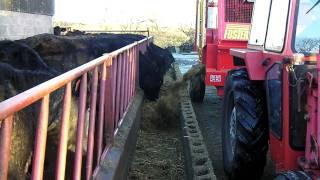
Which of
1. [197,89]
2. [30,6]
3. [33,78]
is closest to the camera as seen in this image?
[33,78]

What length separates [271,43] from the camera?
4.59 m

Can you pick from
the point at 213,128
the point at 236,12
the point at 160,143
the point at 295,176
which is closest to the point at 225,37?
the point at 236,12

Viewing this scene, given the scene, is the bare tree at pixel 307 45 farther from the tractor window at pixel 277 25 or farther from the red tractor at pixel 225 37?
the red tractor at pixel 225 37

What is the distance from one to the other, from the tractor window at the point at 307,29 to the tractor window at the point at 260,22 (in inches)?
32.7

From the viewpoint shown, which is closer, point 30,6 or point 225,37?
point 225,37

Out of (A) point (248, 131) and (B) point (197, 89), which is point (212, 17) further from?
(A) point (248, 131)

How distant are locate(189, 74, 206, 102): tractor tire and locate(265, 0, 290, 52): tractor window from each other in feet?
17.9

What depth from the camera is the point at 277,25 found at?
4492 mm

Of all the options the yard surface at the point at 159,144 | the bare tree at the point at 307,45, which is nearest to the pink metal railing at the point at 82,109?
the yard surface at the point at 159,144

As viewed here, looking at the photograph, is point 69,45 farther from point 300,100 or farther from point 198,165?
point 300,100

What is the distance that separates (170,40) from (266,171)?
97.8 feet

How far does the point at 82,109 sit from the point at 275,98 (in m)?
1.62

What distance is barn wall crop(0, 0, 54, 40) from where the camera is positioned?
32.6ft

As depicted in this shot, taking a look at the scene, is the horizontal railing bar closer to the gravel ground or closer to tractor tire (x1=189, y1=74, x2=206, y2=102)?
the gravel ground
